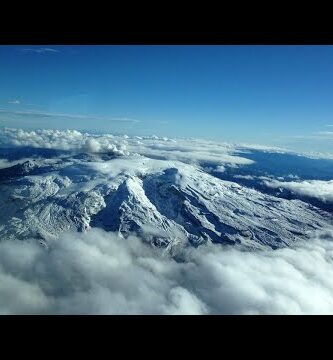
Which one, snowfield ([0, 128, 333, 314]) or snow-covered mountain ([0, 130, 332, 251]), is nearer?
snowfield ([0, 128, 333, 314])

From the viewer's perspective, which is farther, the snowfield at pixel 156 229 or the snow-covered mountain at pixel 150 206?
the snow-covered mountain at pixel 150 206

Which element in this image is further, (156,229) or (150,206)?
(150,206)
